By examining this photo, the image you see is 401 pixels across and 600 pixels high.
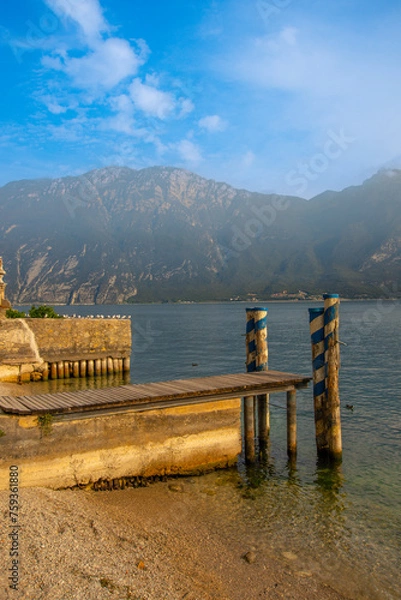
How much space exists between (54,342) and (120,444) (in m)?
23.5

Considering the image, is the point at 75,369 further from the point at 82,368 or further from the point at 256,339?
the point at 256,339

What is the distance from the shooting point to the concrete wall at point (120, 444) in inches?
490

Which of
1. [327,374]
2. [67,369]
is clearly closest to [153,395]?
[327,374]

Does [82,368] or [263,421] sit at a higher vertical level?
[263,421]

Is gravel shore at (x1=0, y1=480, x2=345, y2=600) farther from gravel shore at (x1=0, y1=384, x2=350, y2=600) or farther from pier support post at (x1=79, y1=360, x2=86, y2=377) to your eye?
pier support post at (x1=79, y1=360, x2=86, y2=377)

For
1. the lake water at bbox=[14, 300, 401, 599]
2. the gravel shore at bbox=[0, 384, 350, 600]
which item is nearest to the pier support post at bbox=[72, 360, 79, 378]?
the lake water at bbox=[14, 300, 401, 599]

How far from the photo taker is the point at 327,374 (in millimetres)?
16109

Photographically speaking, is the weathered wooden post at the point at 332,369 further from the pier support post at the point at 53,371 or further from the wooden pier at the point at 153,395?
the pier support post at the point at 53,371

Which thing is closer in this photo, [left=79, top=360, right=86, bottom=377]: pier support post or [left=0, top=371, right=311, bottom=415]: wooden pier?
[left=0, top=371, right=311, bottom=415]: wooden pier

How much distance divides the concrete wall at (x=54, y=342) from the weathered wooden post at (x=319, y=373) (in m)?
23.5

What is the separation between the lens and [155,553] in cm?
1001

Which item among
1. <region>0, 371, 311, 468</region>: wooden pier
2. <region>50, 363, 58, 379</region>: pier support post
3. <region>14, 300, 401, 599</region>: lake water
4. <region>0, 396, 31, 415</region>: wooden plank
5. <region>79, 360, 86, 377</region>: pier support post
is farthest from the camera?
<region>79, 360, 86, 377</region>: pier support post

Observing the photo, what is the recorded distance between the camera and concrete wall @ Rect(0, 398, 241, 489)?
1245 centimetres

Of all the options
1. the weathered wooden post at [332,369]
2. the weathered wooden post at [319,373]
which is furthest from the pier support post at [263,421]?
the weathered wooden post at [332,369]
